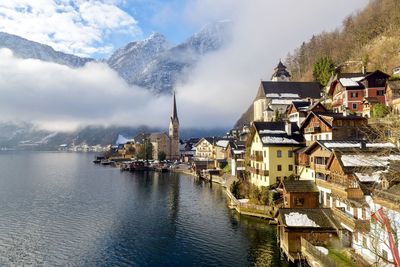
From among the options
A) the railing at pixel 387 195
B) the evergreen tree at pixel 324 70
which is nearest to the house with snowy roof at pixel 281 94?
the evergreen tree at pixel 324 70

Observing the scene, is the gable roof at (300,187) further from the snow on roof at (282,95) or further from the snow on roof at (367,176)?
the snow on roof at (282,95)

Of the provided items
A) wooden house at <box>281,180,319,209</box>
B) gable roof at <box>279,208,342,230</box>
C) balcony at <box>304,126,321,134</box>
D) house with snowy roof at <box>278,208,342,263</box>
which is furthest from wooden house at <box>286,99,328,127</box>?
house with snowy roof at <box>278,208,342,263</box>

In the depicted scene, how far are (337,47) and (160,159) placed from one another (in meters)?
97.3

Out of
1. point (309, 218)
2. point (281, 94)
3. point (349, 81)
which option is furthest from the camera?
point (281, 94)

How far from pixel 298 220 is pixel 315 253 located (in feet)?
17.6

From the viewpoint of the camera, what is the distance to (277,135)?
206ft

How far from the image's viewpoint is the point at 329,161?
147 feet

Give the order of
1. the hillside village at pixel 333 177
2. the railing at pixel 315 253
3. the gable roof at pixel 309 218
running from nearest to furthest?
the hillside village at pixel 333 177
the railing at pixel 315 253
the gable roof at pixel 309 218

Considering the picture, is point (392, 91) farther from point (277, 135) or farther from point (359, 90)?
point (277, 135)

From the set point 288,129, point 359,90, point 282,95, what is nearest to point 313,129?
point 288,129

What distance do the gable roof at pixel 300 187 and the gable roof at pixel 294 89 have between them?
73868 mm

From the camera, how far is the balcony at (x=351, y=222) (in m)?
31.8

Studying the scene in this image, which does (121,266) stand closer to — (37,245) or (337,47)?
(37,245)

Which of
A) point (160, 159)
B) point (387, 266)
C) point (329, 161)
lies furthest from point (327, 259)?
point (160, 159)
